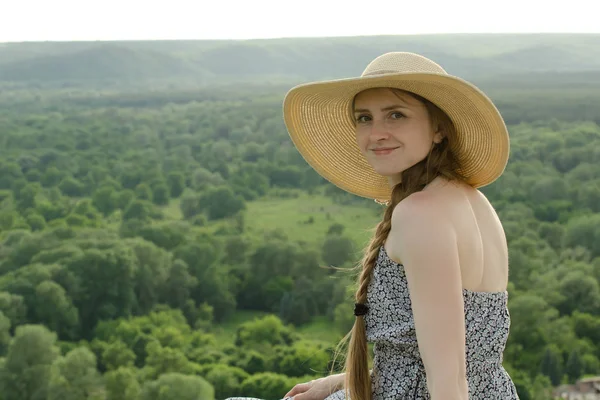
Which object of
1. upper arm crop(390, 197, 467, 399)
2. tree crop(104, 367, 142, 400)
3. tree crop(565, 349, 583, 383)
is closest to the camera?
upper arm crop(390, 197, 467, 399)

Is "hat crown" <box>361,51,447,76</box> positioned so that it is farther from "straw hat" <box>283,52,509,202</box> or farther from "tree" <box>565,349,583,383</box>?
"tree" <box>565,349,583,383</box>

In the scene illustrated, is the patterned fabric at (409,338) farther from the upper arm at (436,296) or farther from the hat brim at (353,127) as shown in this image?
the hat brim at (353,127)

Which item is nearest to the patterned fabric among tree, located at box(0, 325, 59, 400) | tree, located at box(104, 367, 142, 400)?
tree, located at box(104, 367, 142, 400)

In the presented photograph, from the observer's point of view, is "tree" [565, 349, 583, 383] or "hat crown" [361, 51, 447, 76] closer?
"hat crown" [361, 51, 447, 76]

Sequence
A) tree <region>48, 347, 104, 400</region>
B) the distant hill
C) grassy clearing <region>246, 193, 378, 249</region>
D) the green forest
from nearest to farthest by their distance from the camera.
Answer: tree <region>48, 347, 104, 400</region> < the green forest < grassy clearing <region>246, 193, 378, 249</region> < the distant hill

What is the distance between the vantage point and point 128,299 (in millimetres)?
26812

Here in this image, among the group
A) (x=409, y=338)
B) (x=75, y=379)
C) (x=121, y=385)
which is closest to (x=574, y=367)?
(x=121, y=385)

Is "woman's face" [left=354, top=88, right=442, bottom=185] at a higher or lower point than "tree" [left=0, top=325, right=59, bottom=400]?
higher

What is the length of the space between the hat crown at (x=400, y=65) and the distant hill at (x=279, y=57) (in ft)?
154

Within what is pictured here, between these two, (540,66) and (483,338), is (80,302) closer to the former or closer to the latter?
(483,338)

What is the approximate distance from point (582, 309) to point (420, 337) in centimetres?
2437

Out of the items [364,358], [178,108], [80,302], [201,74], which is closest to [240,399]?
[364,358]

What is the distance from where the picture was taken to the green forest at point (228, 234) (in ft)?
71.6

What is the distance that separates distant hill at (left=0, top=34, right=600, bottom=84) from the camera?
52656mm
